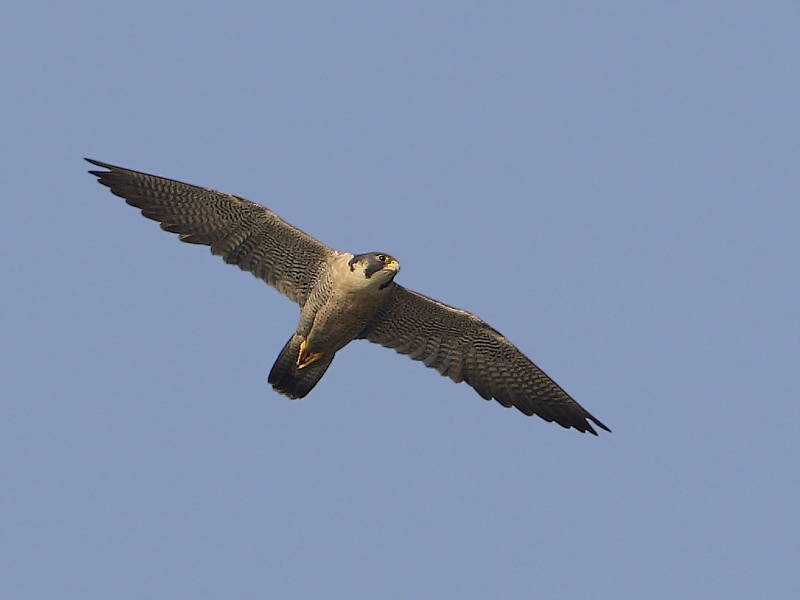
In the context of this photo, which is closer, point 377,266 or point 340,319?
point 377,266

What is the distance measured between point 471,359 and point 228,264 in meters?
3.20

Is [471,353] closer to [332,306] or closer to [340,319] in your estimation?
[340,319]

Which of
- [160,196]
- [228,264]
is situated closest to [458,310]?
[228,264]

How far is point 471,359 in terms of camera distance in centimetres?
1550

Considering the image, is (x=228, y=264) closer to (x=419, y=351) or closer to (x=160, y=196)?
(x=160, y=196)

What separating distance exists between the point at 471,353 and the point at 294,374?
2.18 m

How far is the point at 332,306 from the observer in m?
14.2

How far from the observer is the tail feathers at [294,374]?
49.4 feet

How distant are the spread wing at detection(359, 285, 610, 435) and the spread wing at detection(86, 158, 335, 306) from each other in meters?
1.13

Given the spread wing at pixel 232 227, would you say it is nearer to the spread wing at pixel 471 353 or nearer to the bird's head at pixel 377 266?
the bird's head at pixel 377 266

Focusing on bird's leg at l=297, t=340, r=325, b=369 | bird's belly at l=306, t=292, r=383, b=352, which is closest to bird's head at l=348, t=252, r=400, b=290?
bird's belly at l=306, t=292, r=383, b=352

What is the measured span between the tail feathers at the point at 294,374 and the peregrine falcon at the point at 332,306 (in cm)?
1

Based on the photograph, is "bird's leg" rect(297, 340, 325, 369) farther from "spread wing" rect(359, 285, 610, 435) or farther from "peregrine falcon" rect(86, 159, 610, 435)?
"spread wing" rect(359, 285, 610, 435)

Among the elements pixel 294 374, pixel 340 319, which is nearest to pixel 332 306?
pixel 340 319
